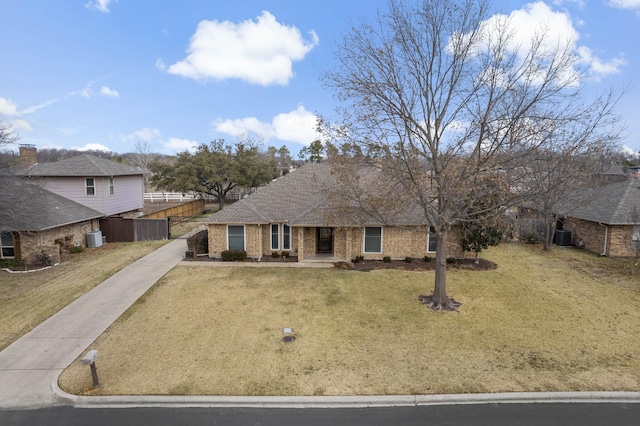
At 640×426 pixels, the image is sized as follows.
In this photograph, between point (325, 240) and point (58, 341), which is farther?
point (325, 240)

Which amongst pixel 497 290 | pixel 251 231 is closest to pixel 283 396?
pixel 497 290

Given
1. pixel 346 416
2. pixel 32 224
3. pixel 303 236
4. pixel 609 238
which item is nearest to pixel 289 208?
pixel 303 236

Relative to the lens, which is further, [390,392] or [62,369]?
[62,369]

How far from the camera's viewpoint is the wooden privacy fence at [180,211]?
29.2 metres

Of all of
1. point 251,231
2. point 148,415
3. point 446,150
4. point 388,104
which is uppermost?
point 388,104

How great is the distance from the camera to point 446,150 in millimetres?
11383

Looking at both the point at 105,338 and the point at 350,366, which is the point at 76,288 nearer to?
the point at 105,338

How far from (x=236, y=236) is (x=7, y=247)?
438 inches

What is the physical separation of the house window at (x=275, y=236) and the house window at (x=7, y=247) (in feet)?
41.5

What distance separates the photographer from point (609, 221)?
19281 millimetres

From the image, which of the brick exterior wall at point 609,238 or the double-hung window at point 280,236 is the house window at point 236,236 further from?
the brick exterior wall at point 609,238

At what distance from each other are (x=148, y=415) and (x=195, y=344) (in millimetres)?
2617

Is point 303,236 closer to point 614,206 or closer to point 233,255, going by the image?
point 233,255

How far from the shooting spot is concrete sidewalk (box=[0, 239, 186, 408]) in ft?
23.8
